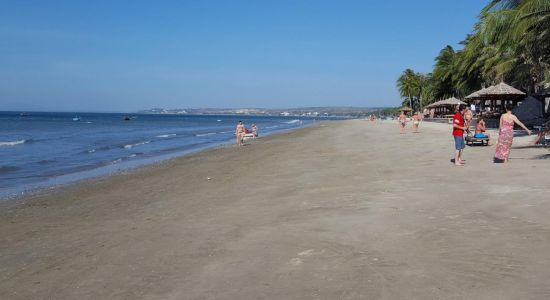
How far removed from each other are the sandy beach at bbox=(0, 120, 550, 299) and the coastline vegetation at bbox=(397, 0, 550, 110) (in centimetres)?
782

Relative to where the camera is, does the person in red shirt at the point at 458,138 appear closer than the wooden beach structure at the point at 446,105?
Yes

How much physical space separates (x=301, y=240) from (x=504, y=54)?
3997 cm

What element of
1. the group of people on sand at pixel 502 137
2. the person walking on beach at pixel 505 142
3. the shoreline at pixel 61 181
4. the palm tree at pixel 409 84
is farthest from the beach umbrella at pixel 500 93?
the palm tree at pixel 409 84

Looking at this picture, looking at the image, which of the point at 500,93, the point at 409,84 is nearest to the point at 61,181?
the point at 500,93

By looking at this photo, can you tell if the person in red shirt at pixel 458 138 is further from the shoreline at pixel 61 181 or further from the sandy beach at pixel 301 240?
the shoreline at pixel 61 181

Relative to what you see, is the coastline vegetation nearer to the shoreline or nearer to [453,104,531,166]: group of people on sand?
[453,104,531,166]: group of people on sand

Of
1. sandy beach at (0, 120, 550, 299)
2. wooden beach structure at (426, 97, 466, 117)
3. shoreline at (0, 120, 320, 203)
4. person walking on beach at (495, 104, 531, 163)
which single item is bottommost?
shoreline at (0, 120, 320, 203)

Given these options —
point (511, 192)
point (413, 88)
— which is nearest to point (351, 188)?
point (511, 192)

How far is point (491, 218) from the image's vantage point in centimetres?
634

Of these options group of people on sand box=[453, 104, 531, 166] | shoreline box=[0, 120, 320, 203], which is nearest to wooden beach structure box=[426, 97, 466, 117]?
group of people on sand box=[453, 104, 531, 166]

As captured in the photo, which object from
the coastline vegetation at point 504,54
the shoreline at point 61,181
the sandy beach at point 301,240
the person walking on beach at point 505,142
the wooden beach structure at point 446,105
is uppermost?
the coastline vegetation at point 504,54

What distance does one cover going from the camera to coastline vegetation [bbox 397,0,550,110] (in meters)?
17.1

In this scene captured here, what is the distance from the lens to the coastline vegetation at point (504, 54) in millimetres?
17141

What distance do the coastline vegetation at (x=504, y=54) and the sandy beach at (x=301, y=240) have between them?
782cm
